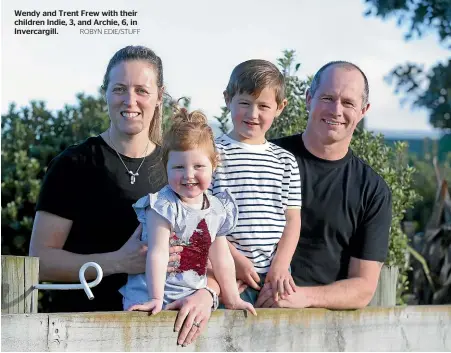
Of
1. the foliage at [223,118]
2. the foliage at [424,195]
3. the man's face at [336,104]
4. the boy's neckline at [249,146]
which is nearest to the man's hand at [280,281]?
the boy's neckline at [249,146]

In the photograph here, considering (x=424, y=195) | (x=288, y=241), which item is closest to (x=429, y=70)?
(x=424, y=195)

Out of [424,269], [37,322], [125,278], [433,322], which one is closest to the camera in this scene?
[37,322]

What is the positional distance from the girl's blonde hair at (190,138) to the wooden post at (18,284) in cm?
71

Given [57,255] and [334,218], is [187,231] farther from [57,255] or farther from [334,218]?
[334,218]

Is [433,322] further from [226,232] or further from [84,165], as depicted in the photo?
[84,165]

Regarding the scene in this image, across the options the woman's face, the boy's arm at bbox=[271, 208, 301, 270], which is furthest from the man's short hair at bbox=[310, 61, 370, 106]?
the woman's face

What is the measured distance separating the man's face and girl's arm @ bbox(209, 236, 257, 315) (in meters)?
0.88

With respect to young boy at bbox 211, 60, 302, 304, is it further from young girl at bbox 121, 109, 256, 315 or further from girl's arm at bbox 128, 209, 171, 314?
girl's arm at bbox 128, 209, 171, 314

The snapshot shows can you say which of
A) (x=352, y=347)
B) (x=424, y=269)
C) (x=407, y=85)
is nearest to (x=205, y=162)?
(x=352, y=347)

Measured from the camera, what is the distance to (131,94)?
14.4 ft

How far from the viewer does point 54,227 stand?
4.47 metres

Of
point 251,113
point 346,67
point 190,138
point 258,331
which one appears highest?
point 346,67

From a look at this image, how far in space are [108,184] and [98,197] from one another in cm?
8

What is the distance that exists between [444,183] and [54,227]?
483 cm
